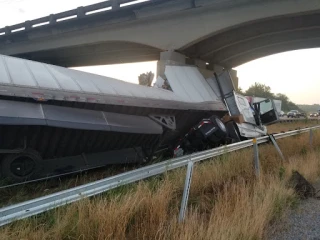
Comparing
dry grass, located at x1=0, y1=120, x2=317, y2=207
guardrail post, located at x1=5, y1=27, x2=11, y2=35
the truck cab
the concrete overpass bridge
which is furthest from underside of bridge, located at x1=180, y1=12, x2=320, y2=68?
guardrail post, located at x1=5, y1=27, x2=11, y2=35

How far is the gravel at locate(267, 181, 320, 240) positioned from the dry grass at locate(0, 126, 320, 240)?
0.40 ft

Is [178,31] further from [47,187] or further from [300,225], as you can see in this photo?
[300,225]

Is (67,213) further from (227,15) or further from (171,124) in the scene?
(227,15)

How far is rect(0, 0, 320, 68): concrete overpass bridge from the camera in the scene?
55.4 ft

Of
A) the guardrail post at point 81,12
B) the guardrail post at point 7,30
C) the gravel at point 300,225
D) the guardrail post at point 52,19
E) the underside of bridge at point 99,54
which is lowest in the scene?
the gravel at point 300,225

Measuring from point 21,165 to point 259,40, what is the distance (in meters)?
19.5

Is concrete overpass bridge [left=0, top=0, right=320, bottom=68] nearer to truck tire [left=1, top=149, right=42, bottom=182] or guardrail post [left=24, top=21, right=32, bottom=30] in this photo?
guardrail post [left=24, top=21, right=32, bottom=30]

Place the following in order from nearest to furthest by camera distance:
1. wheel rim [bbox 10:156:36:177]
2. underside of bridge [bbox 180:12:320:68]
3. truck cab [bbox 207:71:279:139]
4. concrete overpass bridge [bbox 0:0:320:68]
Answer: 1. wheel rim [bbox 10:156:36:177]
2. truck cab [bbox 207:71:279:139]
3. concrete overpass bridge [bbox 0:0:320:68]
4. underside of bridge [bbox 180:12:320:68]

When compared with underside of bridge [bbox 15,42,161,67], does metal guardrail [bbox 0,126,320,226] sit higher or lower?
lower

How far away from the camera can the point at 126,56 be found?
26.9m

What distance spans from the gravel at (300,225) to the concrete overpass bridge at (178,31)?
1379 centimetres

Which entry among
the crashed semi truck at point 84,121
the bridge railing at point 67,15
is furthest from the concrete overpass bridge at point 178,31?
the crashed semi truck at point 84,121

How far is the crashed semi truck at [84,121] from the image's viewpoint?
177 inches

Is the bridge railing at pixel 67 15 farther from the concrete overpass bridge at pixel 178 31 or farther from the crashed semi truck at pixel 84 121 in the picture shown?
the crashed semi truck at pixel 84 121
